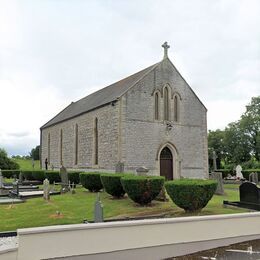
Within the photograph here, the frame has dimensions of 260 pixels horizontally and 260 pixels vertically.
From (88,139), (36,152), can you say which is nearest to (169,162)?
(88,139)

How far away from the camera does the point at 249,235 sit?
8125 millimetres

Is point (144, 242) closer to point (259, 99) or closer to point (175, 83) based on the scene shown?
point (175, 83)

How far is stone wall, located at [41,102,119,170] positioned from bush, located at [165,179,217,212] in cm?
1198

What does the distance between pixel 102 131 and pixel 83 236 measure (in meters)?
18.5

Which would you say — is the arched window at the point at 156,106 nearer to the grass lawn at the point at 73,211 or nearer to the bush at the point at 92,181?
the bush at the point at 92,181

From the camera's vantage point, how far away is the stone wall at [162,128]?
74.4ft

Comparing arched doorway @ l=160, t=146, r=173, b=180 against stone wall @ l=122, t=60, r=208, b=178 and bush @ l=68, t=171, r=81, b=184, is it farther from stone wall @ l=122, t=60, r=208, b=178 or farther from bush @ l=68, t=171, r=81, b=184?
bush @ l=68, t=171, r=81, b=184

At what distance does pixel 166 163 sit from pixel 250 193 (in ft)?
45.2

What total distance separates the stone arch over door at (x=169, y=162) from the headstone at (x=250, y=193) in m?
13.0

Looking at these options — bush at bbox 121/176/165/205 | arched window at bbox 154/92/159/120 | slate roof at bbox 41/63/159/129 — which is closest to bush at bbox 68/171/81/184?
slate roof at bbox 41/63/159/129

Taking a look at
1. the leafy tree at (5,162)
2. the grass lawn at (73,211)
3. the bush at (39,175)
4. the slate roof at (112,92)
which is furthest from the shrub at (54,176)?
the leafy tree at (5,162)

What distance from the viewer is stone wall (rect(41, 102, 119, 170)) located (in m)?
22.8

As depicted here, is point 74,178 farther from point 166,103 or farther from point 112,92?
point 166,103

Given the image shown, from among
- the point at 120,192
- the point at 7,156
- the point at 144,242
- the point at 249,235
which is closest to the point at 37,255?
the point at 144,242
